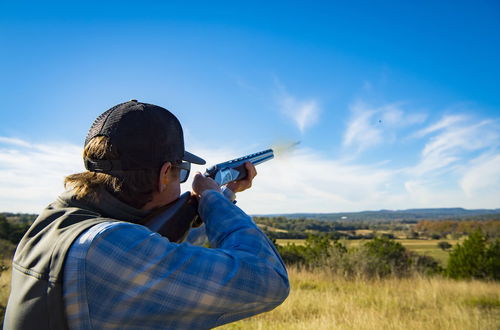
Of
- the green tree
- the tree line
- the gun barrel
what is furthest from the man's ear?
the green tree

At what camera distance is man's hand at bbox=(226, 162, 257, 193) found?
3394 millimetres

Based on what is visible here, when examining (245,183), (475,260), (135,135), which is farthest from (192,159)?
(475,260)

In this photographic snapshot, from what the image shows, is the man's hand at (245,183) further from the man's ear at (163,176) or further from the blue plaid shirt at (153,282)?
the blue plaid shirt at (153,282)

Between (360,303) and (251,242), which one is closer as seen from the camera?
(251,242)

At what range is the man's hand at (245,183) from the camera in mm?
3394

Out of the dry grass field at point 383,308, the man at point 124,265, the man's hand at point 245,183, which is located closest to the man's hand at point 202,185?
the man at point 124,265

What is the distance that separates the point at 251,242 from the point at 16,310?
99 centimetres

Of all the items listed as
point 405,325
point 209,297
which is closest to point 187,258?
point 209,297

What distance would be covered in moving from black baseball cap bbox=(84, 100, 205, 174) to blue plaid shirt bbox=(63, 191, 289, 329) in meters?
0.45

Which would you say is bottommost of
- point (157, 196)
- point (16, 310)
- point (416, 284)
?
point (416, 284)

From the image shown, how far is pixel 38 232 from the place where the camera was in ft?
4.88

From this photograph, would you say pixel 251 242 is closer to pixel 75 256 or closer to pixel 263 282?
pixel 263 282

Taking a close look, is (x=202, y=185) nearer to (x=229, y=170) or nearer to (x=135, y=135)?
(x=135, y=135)

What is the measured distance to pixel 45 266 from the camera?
1.32 metres
